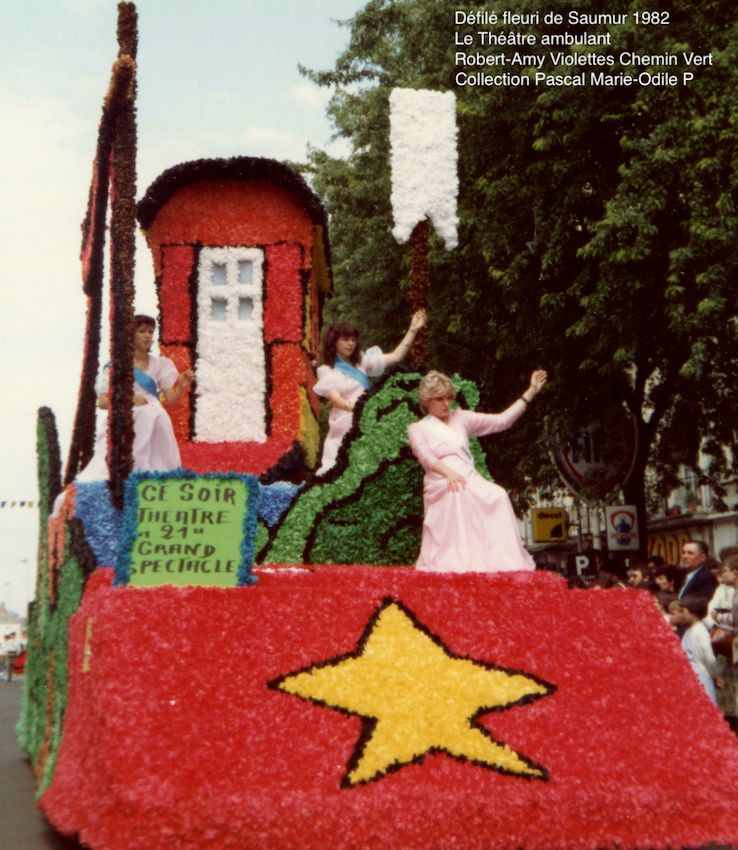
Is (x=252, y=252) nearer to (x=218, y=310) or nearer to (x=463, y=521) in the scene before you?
(x=218, y=310)

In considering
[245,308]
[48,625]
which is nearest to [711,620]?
[48,625]

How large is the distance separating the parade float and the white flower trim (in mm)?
2981

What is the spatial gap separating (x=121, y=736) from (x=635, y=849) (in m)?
2.36

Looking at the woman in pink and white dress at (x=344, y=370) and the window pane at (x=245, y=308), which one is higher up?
Answer: the window pane at (x=245, y=308)

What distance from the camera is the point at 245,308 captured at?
11914 millimetres

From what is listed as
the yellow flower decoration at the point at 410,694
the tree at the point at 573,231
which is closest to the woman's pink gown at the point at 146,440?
the yellow flower decoration at the point at 410,694

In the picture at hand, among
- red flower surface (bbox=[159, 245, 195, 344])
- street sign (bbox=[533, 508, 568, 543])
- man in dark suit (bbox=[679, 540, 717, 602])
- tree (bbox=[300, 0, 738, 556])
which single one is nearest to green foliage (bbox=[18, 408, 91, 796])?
red flower surface (bbox=[159, 245, 195, 344])

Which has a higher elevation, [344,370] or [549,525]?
[344,370]

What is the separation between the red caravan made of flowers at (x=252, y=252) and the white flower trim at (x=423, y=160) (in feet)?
6.29

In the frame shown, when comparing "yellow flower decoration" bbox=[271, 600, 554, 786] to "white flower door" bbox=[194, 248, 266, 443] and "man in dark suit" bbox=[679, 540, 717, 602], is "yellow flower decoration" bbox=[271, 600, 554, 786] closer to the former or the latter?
"man in dark suit" bbox=[679, 540, 717, 602]

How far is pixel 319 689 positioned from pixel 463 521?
2197mm

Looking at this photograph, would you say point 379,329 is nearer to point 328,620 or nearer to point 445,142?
point 445,142

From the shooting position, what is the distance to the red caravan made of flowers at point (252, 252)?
11.7m

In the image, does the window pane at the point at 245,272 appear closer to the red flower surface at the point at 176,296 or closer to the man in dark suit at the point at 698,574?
Answer: the red flower surface at the point at 176,296
